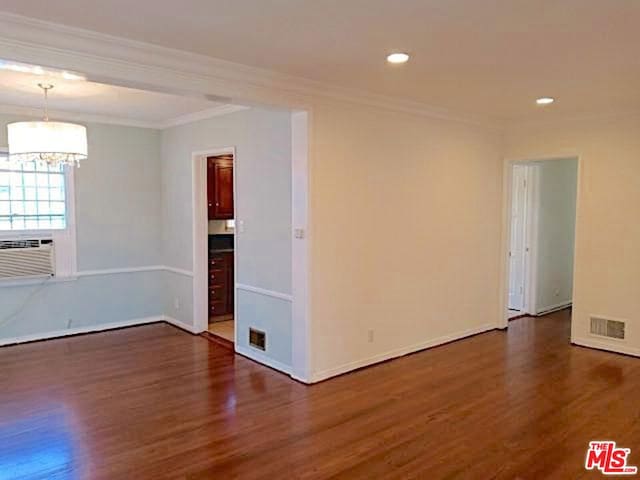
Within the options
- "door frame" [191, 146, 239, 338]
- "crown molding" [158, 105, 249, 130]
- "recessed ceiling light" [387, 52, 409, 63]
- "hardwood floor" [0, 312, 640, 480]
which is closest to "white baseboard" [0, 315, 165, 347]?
"hardwood floor" [0, 312, 640, 480]

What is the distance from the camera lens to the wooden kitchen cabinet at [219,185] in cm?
617

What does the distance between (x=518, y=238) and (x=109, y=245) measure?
537 centimetres

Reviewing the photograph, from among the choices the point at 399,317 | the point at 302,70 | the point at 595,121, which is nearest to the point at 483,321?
the point at 399,317

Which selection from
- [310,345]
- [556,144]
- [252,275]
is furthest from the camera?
[556,144]

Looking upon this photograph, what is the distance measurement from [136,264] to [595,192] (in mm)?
5344

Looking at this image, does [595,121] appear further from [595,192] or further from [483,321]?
[483,321]

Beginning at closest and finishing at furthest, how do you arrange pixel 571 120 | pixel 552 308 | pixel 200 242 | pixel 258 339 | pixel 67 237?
pixel 258 339 → pixel 571 120 → pixel 67 237 → pixel 200 242 → pixel 552 308

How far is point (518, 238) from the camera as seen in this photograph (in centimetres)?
681

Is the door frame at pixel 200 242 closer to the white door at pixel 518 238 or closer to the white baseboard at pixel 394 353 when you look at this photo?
the white baseboard at pixel 394 353

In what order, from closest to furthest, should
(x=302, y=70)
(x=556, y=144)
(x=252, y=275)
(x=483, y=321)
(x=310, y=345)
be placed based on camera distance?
(x=302, y=70) → (x=310, y=345) → (x=252, y=275) → (x=556, y=144) → (x=483, y=321)

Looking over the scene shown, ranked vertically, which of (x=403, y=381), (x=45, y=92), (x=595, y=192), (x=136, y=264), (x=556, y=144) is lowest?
(x=403, y=381)

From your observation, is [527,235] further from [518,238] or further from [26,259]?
[26,259]

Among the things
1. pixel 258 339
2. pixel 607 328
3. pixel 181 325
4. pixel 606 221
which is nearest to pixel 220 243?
pixel 181 325

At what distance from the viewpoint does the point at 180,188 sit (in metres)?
5.93
